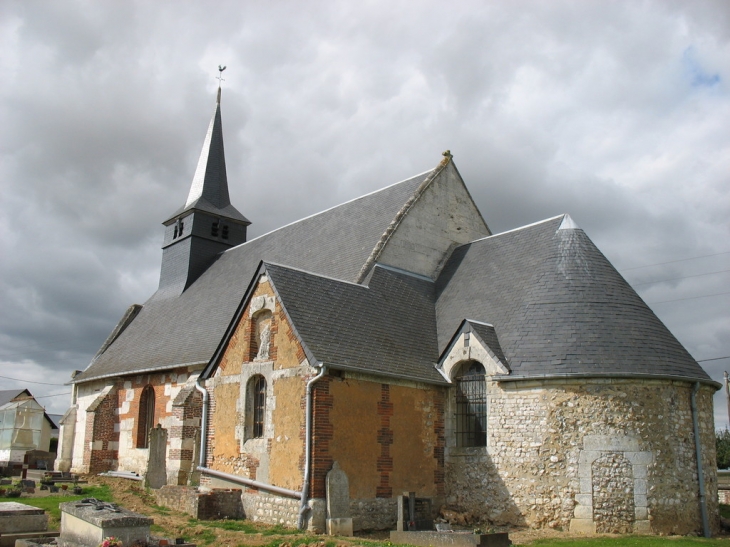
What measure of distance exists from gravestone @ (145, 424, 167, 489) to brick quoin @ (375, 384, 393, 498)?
314 inches

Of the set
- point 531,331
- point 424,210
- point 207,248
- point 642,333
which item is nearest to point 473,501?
point 531,331

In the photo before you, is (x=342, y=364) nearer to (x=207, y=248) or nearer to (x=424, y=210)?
(x=424, y=210)

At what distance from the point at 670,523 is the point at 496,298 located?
6654 mm

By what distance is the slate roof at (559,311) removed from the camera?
15.5 m

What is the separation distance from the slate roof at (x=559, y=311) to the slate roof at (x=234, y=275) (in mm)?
3481

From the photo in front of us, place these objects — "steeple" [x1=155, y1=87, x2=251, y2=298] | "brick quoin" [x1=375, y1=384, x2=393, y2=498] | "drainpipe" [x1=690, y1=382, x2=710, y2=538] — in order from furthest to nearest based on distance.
Answer: "steeple" [x1=155, y1=87, x2=251, y2=298] → "brick quoin" [x1=375, y1=384, x2=393, y2=498] → "drainpipe" [x1=690, y1=382, x2=710, y2=538]

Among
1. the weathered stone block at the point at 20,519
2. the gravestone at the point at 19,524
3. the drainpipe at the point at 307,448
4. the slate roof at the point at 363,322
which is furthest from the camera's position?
the slate roof at the point at 363,322

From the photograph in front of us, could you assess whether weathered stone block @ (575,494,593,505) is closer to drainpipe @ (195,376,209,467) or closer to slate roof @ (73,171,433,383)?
slate roof @ (73,171,433,383)

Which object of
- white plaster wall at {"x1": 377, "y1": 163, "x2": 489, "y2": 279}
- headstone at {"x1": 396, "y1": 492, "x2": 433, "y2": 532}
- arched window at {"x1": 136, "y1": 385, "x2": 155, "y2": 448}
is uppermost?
white plaster wall at {"x1": 377, "y1": 163, "x2": 489, "y2": 279}

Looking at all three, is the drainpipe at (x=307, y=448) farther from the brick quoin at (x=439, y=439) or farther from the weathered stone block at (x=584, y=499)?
A: the weathered stone block at (x=584, y=499)

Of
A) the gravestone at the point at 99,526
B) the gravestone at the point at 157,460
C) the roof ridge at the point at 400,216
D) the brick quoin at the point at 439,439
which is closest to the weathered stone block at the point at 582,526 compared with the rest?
the brick quoin at the point at 439,439

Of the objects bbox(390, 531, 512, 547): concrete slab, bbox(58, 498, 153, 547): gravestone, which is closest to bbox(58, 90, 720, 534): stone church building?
bbox(390, 531, 512, 547): concrete slab

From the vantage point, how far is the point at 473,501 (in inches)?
637

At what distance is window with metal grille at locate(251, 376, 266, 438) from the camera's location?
53.4 ft
